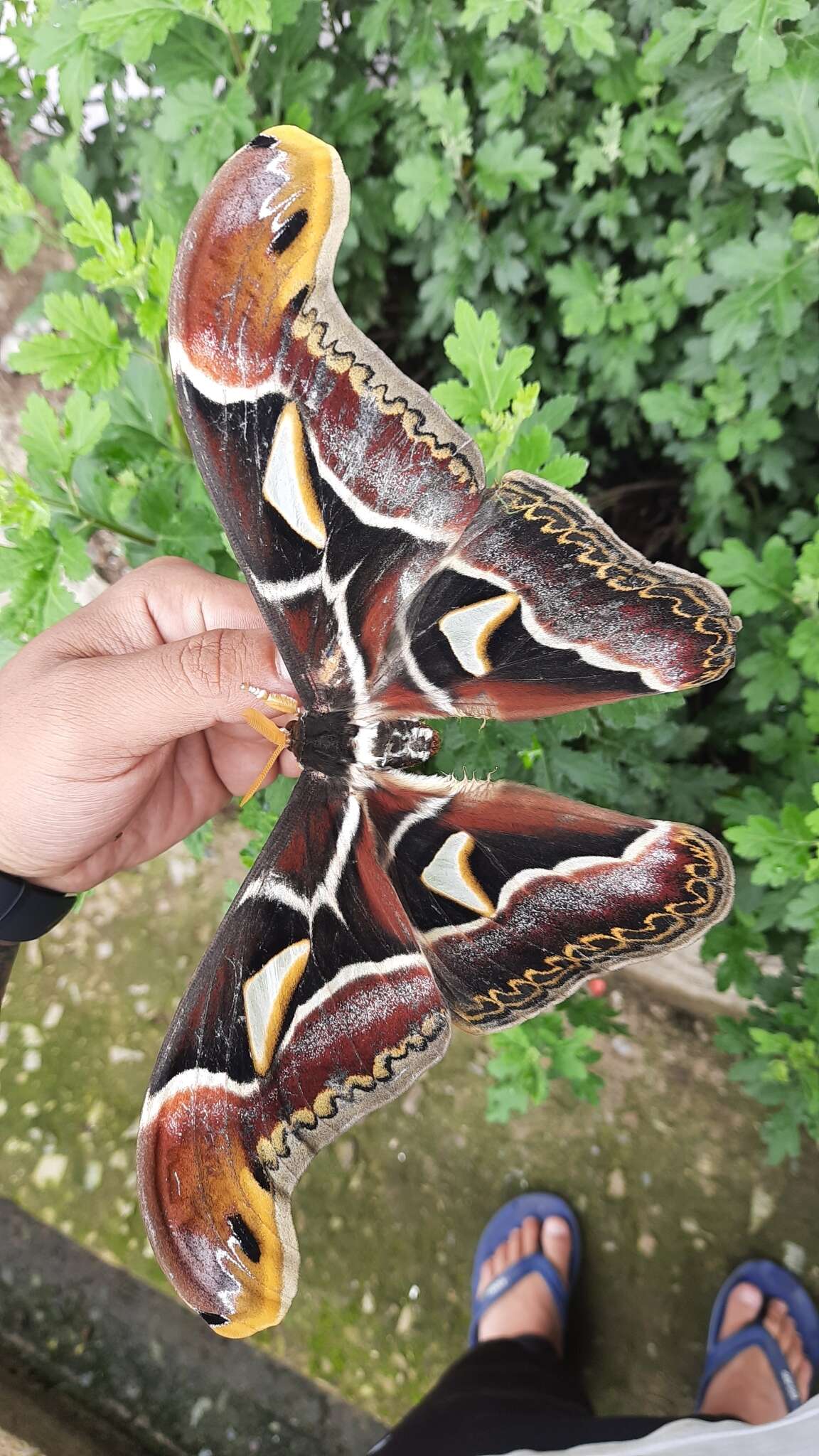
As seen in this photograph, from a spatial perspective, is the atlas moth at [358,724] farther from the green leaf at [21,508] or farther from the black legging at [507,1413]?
the black legging at [507,1413]

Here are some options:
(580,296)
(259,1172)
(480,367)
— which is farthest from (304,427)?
(580,296)

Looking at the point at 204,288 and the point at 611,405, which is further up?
the point at 204,288

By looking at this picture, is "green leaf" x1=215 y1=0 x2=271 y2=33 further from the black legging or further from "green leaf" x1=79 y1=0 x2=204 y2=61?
the black legging

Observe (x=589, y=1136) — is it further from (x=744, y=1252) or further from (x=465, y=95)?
(x=465, y=95)

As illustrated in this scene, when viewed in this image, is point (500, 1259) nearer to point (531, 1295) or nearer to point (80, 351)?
point (531, 1295)

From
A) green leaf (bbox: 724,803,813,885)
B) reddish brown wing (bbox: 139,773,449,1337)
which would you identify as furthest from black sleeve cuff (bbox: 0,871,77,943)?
green leaf (bbox: 724,803,813,885)

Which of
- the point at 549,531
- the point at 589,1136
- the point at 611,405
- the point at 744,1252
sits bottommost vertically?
the point at 744,1252

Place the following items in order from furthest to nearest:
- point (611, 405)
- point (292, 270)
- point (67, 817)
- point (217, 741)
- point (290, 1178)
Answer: point (611, 405)
point (217, 741)
point (67, 817)
point (290, 1178)
point (292, 270)

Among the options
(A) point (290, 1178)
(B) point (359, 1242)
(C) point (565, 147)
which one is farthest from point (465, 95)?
(B) point (359, 1242)
